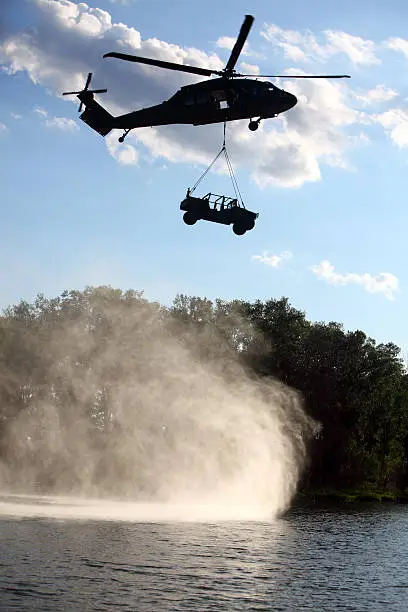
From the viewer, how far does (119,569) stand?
41.5 metres

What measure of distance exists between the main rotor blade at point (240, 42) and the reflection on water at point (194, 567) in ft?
95.0

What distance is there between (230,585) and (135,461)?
50361 mm

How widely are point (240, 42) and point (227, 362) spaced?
55.8 m

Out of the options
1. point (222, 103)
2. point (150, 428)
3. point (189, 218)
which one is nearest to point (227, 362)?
point (150, 428)

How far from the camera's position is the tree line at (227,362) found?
89.6 m

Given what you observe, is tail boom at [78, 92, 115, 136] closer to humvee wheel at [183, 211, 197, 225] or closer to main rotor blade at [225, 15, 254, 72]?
humvee wheel at [183, 211, 197, 225]

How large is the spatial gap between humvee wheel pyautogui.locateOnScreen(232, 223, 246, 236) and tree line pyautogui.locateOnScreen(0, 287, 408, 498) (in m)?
38.3

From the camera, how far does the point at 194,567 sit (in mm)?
42938

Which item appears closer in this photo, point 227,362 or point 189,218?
point 189,218

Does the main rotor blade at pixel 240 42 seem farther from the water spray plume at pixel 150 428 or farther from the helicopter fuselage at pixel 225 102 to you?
the water spray plume at pixel 150 428

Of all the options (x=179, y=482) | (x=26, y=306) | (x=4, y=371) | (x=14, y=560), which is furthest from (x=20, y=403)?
(x=14, y=560)

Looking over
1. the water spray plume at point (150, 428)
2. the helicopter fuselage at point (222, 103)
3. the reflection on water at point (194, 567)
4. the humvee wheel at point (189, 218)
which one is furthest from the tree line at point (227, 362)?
the helicopter fuselage at point (222, 103)

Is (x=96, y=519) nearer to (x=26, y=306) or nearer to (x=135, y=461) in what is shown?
(x=135, y=461)

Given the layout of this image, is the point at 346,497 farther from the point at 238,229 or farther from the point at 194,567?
the point at 194,567
